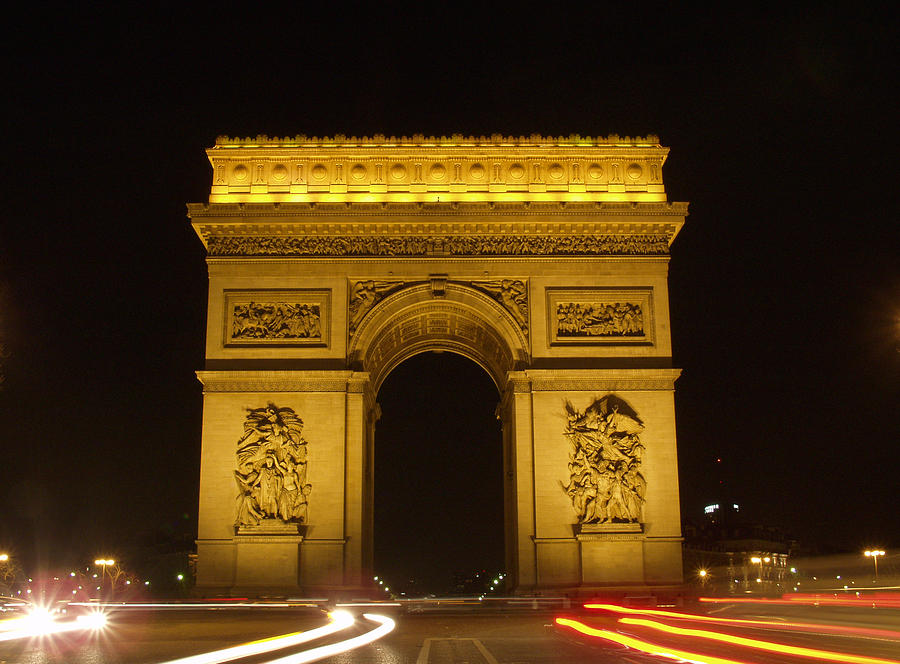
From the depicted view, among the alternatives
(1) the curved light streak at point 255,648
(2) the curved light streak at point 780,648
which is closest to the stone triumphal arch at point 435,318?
(1) the curved light streak at point 255,648

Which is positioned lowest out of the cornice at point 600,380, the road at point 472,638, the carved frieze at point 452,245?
the road at point 472,638

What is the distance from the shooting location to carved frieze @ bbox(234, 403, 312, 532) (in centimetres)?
3127

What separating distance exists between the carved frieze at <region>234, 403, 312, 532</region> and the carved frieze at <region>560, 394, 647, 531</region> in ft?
26.5

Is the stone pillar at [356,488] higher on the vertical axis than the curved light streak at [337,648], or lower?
higher

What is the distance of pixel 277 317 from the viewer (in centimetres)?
3325

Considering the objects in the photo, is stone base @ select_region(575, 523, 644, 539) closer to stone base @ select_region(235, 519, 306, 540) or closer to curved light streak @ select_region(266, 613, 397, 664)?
stone base @ select_region(235, 519, 306, 540)

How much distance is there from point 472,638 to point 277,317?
18778 millimetres

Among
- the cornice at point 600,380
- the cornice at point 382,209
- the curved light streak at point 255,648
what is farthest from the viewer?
the cornice at point 382,209

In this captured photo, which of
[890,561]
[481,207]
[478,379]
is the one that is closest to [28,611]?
[481,207]

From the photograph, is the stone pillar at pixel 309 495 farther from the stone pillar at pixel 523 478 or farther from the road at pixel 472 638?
the road at pixel 472 638

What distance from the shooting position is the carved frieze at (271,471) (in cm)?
3127

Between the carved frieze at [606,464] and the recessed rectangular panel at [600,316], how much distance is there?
6.62ft

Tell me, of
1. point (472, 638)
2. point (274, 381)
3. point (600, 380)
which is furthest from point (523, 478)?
point (472, 638)

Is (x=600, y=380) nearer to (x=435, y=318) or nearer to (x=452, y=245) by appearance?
(x=452, y=245)
